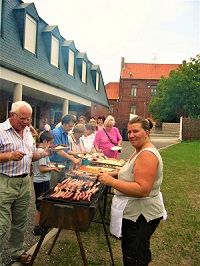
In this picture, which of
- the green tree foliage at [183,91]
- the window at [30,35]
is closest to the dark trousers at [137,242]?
the window at [30,35]

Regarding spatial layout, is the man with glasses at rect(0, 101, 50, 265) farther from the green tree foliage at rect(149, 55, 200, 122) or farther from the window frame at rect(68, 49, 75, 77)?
the green tree foliage at rect(149, 55, 200, 122)

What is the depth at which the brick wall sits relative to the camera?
77.7 feet

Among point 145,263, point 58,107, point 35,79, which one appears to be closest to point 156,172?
point 145,263

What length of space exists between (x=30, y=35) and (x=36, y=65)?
1.37 m

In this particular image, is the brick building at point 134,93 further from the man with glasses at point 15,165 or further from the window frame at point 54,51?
the man with glasses at point 15,165

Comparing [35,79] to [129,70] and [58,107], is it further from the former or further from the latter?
[129,70]

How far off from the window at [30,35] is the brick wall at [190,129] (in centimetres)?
1708

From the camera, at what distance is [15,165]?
2678mm

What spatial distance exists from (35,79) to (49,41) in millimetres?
3061

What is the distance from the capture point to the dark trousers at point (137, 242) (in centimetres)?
221

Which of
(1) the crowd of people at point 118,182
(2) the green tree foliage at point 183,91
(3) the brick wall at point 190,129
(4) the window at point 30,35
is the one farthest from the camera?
(2) the green tree foliage at point 183,91

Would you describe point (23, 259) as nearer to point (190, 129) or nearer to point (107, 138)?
point (107, 138)

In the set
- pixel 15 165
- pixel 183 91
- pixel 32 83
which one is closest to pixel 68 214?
pixel 15 165

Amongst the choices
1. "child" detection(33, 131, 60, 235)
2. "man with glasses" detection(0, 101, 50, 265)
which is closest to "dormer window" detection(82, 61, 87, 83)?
"child" detection(33, 131, 60, 235)
